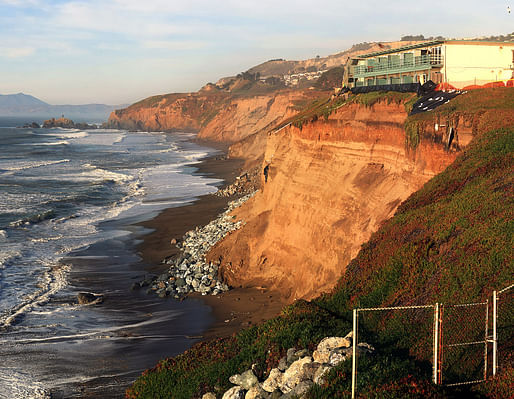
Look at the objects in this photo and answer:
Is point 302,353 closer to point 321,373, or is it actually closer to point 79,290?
point 321,373

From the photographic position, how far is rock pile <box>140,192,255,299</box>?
88.1 ft

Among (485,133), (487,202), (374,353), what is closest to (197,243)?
(485,133)

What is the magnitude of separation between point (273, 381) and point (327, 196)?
52.8 ft

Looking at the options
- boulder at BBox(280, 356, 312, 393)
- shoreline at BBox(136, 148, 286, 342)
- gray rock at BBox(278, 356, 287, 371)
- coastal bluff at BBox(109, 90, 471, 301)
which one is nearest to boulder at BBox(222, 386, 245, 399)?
gray rock at BBox(278, 356, 287, 371)

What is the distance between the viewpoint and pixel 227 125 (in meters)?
127

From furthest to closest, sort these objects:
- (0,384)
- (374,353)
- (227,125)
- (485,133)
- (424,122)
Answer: (227,125) < (424,122) < (485,133) < (0,384) < (374,353)

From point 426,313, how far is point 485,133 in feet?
33.0

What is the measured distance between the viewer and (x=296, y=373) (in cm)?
1038

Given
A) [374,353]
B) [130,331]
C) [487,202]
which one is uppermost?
[487,202]

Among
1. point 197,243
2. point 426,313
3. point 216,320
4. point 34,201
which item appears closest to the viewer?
point 426,313

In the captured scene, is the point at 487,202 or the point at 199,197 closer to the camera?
the point at 487,202

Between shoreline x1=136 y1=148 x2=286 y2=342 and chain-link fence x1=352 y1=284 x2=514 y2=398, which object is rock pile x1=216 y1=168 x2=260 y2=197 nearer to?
shoreline x1=136 y1=148 x2=286 y2=342

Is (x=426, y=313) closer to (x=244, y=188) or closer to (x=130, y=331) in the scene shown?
(x=130, y=331)

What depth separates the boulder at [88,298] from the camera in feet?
83.3
